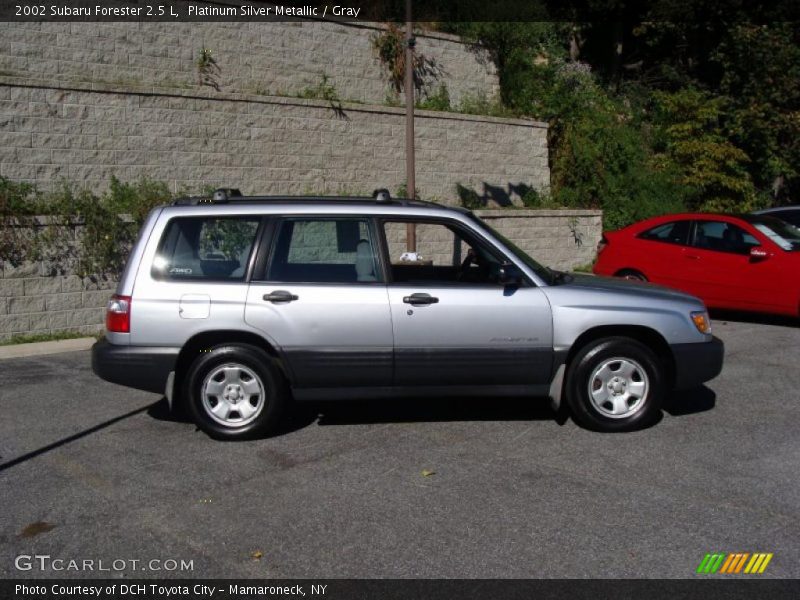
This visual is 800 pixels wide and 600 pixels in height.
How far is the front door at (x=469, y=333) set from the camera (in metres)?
6.20

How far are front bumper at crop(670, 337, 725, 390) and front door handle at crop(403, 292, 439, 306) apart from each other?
1888mm

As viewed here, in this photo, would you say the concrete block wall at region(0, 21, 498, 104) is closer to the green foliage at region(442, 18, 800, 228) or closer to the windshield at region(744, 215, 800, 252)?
the green foliage at region(442, 18, 800, 228)

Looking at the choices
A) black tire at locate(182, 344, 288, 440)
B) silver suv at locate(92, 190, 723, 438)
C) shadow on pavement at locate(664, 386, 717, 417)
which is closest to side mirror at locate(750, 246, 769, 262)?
shadow on pavement at locate(664, 386, 717, 417)

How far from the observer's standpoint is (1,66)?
1258 centimetres

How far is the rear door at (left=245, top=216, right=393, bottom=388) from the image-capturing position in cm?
A: 616

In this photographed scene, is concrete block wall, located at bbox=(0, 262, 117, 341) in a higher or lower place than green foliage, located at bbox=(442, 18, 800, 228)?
lower

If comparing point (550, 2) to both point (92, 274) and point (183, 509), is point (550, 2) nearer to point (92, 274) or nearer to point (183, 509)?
point (92, 274)

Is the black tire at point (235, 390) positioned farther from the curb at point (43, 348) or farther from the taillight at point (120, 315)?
the curb at point (43, 348)

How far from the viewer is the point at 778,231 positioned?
1137 centimetres

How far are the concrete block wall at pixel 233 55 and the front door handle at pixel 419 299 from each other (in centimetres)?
842

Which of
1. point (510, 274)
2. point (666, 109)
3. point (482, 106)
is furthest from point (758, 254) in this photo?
point (666, 109)

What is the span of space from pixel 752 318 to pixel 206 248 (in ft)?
28.5
